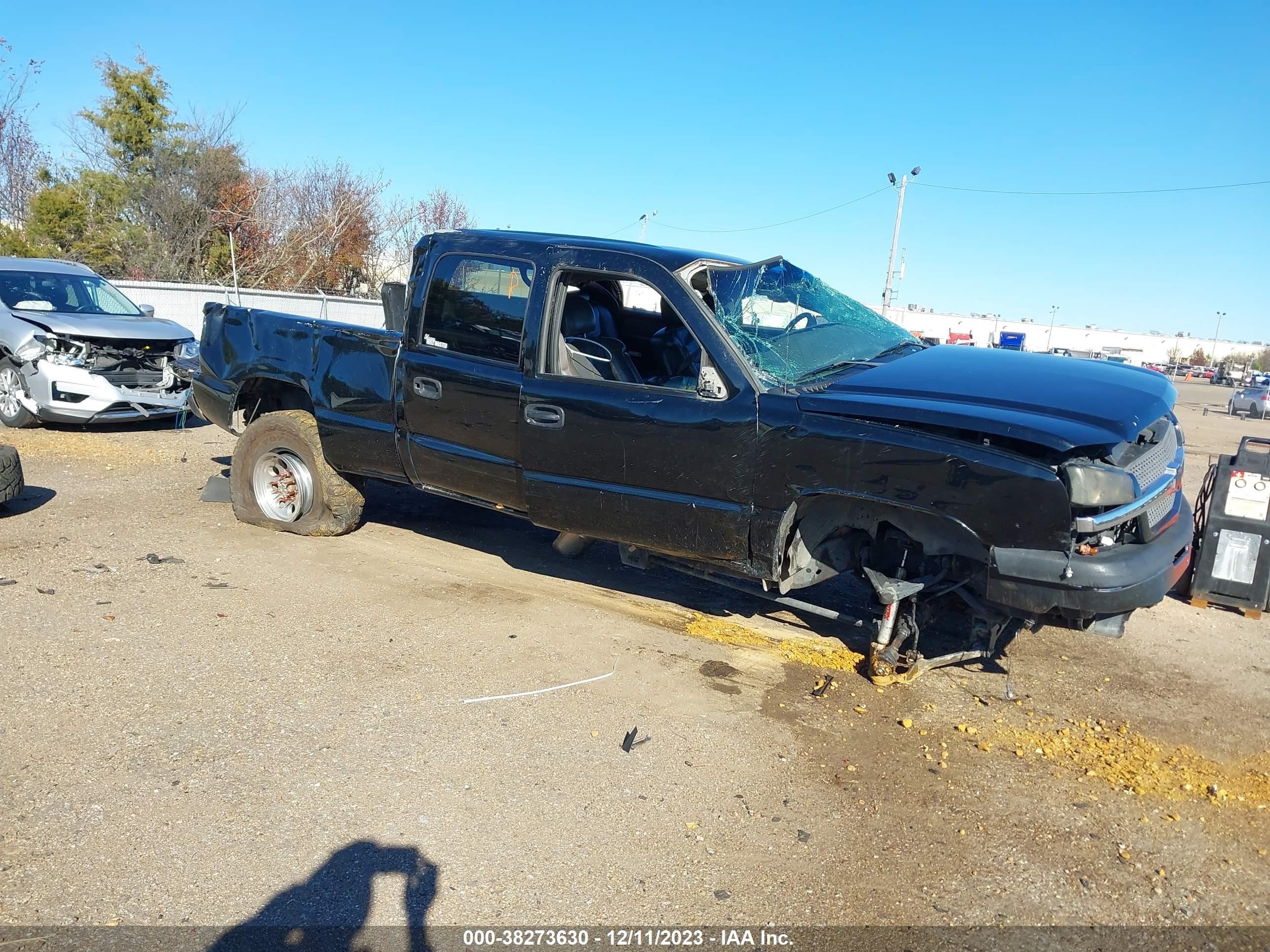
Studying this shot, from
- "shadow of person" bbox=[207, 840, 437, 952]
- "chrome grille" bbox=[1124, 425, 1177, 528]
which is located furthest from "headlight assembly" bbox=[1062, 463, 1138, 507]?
"shadow of person" bbox=[207, 840, 437, 952]

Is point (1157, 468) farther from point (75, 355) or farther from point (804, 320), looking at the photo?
point (75, 355)

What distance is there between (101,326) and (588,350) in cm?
751

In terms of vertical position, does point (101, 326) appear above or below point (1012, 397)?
below

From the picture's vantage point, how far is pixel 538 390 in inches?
190

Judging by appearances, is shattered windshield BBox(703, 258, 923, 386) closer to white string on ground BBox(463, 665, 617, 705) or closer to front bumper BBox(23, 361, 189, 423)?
white string on ground BBox(463, 665, 617, 705)

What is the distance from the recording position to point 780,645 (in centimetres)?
505

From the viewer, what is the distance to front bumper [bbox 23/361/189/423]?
9.67 m

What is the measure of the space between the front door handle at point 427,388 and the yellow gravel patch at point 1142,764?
11.4 ft

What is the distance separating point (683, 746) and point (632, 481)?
136 centimetres

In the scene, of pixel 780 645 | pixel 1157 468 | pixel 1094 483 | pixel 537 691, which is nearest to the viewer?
pixel 1094 483

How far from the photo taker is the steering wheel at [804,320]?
189 inches

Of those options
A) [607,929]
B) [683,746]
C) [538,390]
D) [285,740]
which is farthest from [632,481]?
[607,929]

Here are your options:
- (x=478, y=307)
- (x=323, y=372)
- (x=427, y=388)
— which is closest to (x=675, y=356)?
(x=478, y=307)

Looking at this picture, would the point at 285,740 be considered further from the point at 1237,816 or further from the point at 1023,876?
the point at 1237,816
